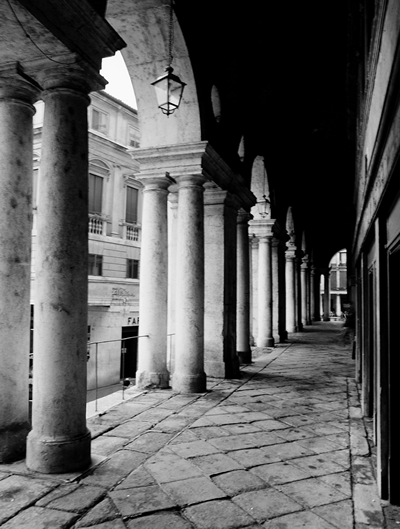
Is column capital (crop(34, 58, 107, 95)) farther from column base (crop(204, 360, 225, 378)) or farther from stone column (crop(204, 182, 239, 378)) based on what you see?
column base (crop(204, 360, 225, 378))

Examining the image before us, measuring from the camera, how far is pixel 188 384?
6559 millimetres

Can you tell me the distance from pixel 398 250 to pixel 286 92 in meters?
9.23

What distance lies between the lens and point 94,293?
15406 millimetres

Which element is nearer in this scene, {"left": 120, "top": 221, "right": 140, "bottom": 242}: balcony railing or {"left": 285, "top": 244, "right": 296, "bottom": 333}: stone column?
{"left": 120, "top": 221, "right": 140, "bottom": 242}: balcony railing

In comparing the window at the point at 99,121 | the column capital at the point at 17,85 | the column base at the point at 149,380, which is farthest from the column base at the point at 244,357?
the window at the point at 99,121

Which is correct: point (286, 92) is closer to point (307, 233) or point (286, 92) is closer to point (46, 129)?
point (46, 129)

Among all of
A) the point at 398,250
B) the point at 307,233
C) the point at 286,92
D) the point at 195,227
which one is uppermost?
the point at 286,92

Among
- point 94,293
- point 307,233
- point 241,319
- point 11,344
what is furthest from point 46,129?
point 307,233

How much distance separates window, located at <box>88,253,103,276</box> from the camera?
50.6ft

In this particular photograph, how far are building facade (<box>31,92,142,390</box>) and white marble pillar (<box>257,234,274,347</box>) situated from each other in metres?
4.72

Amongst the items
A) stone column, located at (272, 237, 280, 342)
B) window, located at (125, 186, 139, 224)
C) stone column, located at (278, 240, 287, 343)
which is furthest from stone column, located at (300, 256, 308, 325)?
window, located at (125, 186, 139, 224)

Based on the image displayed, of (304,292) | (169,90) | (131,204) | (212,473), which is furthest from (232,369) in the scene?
(304,292)

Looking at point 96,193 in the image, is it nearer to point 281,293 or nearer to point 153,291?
point 281,293

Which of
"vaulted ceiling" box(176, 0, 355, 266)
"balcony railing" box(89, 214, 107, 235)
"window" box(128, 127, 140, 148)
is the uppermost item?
"window" box(128, 127, 140, 148)
